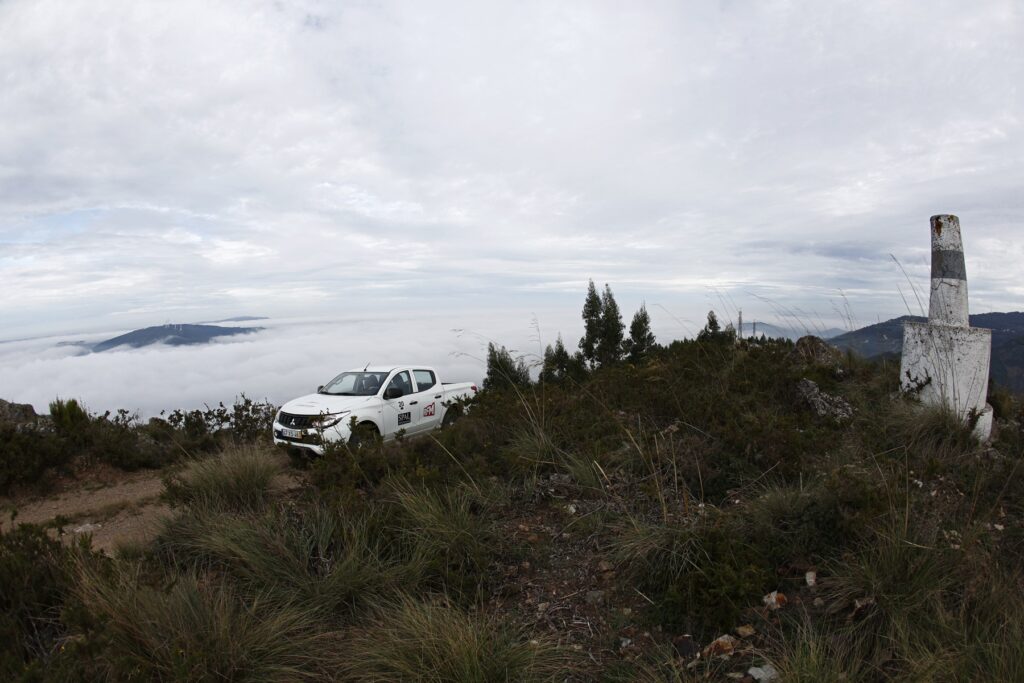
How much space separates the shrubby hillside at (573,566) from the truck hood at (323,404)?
2.88 meters

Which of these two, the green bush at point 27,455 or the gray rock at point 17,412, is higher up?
the gray rock at point 17,412

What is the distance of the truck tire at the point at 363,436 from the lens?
19.9ft

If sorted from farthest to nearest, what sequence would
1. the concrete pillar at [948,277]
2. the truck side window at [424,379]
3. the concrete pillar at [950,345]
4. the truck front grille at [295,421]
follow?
the truck side window at [424,379] → the truck front grille at [295,421] → the concrete pillar at [948,277] → the concrete pillar at [950,345]

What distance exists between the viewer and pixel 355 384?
10312 mm

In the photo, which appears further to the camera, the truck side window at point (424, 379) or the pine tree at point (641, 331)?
the pine tree at point (641, 331)

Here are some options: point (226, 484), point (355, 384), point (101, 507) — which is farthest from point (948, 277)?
point (101, 507)

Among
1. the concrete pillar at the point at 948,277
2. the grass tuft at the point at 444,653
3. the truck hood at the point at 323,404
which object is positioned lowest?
the grass tuft at the point at 444,653

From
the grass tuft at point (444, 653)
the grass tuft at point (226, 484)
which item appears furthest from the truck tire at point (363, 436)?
the grass tuft at point (444, 653)

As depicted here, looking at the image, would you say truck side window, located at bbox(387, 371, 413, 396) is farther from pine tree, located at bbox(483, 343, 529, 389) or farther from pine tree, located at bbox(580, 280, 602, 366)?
pine tree, located at bbox(580, 280, 602, 366)

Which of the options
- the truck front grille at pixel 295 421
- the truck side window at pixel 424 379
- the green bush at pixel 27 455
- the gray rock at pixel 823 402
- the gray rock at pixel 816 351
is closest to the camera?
the gray rock at pixel 823 402

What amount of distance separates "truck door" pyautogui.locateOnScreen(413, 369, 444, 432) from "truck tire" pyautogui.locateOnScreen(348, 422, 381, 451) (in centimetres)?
134

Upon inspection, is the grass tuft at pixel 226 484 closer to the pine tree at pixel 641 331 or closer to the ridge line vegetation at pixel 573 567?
the ridge line vegetation at pixel 573 567

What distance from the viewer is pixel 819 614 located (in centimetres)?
316

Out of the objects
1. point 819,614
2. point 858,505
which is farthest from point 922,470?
point 819,614
